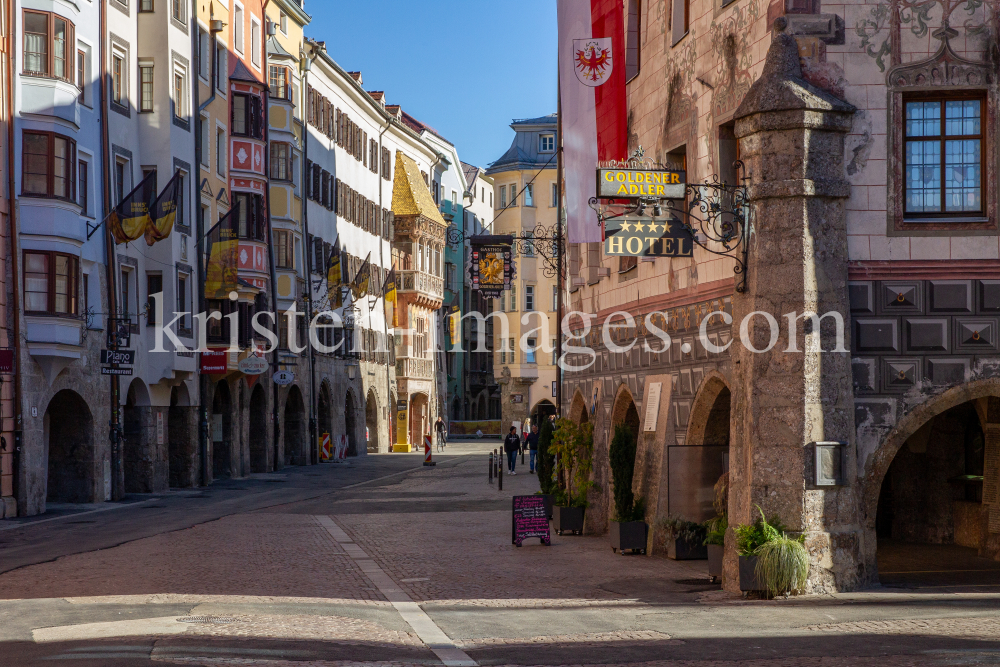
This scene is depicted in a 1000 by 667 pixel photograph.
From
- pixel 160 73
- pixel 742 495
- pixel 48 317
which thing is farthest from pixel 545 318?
pixel 742 495

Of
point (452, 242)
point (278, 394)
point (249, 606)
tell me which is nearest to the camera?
point (249, 606)

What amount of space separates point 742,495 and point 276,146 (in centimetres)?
3956

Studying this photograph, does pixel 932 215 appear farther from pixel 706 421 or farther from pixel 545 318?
pixel 545 318

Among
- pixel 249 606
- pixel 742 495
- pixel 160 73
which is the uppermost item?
pixel 160 73

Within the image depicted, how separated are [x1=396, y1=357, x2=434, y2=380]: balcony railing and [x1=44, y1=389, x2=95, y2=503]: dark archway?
130 ft

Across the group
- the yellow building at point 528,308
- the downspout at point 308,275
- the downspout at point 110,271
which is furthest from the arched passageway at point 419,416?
the downspout at point 110,271

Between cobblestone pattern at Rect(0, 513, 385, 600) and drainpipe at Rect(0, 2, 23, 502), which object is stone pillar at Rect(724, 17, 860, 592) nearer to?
cobblestone pattern at Rect(0, 513, 385, 600)

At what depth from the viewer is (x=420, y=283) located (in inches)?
2899

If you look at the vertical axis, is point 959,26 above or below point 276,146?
below

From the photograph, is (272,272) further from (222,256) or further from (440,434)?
(440,434)

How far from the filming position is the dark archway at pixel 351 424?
64938mm

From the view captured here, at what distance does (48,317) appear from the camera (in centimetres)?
3022

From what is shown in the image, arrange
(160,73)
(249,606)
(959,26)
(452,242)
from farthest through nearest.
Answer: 1. (160,73)
2. (452,242)
3. (959,26)
4. (249,606)

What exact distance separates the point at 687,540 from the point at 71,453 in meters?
19.8
